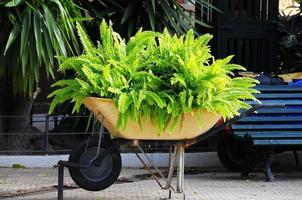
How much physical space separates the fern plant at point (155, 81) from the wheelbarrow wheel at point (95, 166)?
1.78 feet

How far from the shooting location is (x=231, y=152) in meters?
8.63

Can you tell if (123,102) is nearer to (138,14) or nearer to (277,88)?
(277,88)

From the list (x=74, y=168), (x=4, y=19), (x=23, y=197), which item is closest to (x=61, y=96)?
(x=74, y=168)

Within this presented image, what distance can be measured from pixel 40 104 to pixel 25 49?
2.91 m

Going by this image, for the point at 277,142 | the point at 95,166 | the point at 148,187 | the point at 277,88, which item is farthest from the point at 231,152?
the point at 95,166

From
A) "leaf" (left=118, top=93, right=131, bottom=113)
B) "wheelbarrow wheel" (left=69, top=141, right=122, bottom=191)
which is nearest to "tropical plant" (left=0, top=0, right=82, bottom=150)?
"wheelbarrow wheel" (left=69, top=141, right=122, bottom=191)

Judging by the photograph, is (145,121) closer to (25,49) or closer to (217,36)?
(25,49)

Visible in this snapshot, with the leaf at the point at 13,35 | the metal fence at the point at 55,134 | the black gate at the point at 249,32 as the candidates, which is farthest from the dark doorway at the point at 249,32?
the leaf at the point at 13,35

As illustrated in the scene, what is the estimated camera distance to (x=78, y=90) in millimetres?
5617

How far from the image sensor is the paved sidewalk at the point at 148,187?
22.5 ft

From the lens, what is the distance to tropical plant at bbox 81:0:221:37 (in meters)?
8.64

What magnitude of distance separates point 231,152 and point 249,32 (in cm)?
246

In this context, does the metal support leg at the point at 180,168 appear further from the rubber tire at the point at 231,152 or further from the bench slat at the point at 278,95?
the rubber tire at the point at 231,152

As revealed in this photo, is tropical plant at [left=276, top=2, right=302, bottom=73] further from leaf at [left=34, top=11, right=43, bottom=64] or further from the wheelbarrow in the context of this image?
leaf at [left=34, top=11, right=43, bottom=64]
